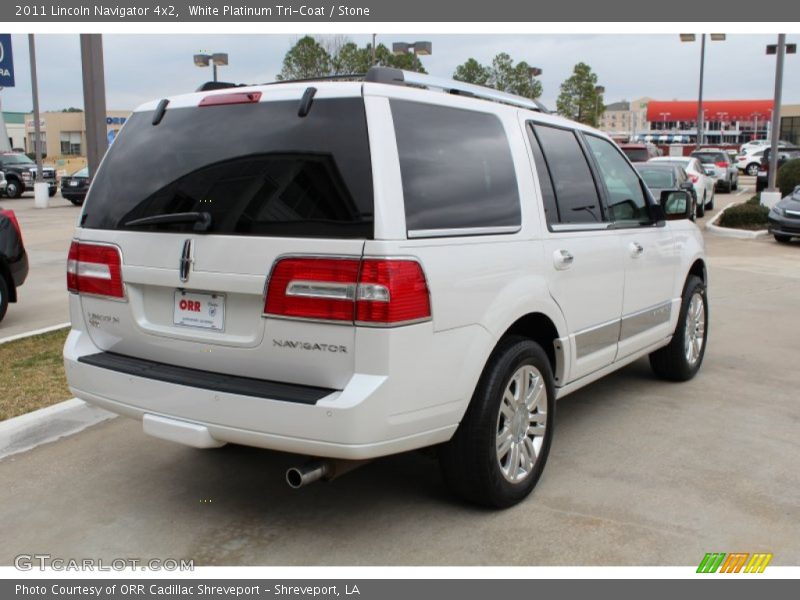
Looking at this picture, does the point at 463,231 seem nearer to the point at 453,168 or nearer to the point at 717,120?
the point at 453,168

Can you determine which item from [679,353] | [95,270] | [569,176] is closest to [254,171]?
[95,270]

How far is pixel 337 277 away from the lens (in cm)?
322

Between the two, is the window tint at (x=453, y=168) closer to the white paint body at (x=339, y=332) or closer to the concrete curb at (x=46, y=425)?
the white paint body at (x=339, y=332)

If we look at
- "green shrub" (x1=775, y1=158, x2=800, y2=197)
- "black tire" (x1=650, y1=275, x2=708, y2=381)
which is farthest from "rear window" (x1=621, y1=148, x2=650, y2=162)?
"black tire" (x1=650, y1=275, x2=708, y2=381)

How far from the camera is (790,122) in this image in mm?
76000

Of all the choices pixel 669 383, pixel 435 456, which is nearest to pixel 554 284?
pixel 435 456

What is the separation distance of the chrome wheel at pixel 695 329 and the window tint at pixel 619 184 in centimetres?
115

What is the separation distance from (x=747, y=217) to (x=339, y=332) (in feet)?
56.2

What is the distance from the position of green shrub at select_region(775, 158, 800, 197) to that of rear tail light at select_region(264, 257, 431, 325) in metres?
20.9

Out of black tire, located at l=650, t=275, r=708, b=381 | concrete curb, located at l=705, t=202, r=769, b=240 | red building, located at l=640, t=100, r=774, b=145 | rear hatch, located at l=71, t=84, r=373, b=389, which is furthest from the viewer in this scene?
red building, located at l=640, t=100, r=774, b=145

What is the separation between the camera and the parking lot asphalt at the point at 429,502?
358cm

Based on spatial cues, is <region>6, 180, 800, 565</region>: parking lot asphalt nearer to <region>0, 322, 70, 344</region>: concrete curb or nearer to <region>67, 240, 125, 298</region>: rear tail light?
<region>67, 240, 125, 298</region>: rear tail light

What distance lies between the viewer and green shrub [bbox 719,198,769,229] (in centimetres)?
1827
